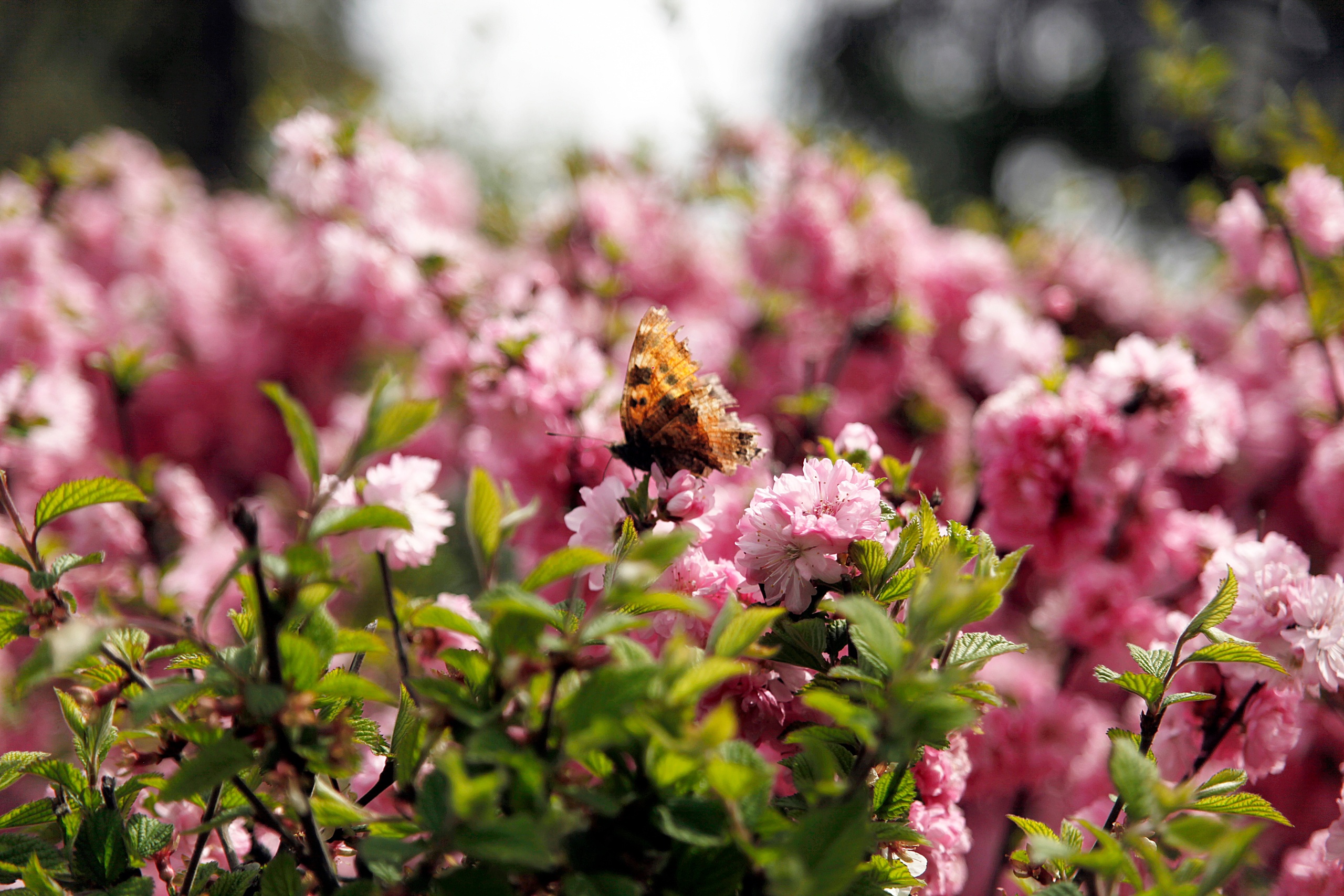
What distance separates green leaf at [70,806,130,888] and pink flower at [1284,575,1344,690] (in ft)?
3.58

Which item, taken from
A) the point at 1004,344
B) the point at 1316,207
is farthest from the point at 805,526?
the point at 1316,207

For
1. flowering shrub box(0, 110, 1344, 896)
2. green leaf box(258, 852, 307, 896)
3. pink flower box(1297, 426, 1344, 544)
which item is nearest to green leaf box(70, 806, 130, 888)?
flowering shrub box(0, 110, 1344, 896)

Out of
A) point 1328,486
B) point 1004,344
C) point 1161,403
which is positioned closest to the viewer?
point 1161,403

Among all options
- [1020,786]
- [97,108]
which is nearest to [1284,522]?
[1020,786]

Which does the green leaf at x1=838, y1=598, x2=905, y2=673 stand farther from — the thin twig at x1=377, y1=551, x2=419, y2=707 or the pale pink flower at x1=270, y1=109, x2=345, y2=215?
the pale pink flower at x1=270, y1=109, x2=345, y2=215

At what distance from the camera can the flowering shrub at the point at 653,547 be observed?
0.47 meters

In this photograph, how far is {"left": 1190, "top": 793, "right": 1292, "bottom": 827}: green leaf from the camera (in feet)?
1.98

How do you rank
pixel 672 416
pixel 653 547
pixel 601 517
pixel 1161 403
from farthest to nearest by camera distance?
pixel 1161 403 → pixel 672 416 → pixel 601 517 → pixel 653 547

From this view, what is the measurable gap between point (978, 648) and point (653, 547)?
0.35 meters

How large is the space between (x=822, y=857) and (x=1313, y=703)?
110 cm

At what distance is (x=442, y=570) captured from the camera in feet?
5.83

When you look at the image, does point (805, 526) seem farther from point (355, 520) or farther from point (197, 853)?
point (197, 853)

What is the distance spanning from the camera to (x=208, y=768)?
0.46 meters

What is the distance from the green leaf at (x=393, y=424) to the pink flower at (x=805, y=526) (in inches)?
12.7
